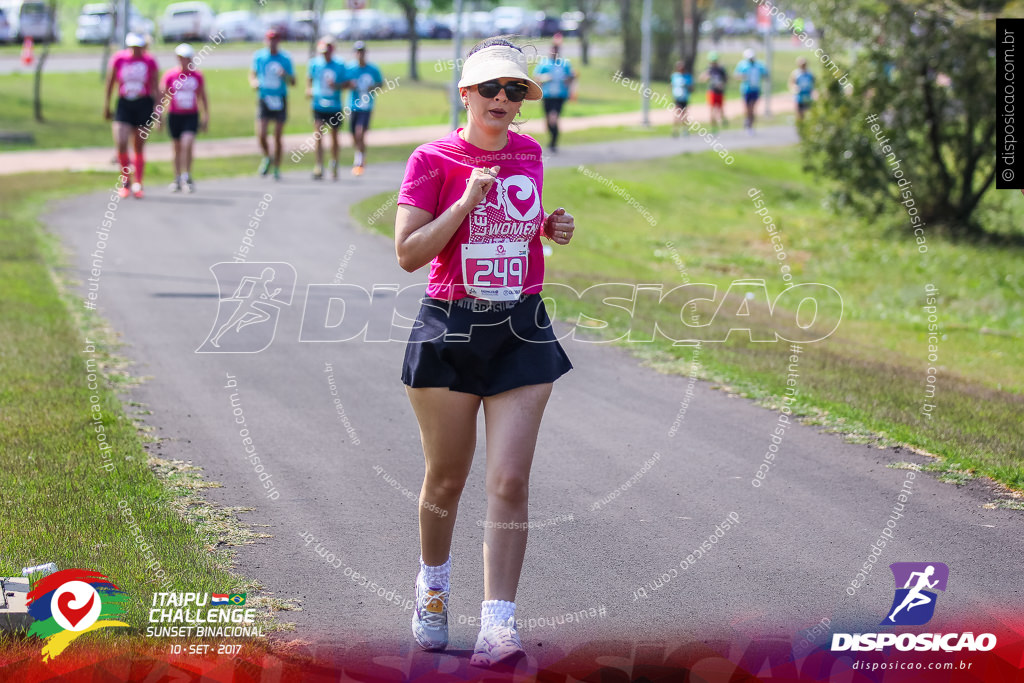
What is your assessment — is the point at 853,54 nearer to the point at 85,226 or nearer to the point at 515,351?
the point at 85,226

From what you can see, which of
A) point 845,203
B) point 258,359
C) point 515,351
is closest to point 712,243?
point 845,203

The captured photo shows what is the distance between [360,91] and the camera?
58.1 feet

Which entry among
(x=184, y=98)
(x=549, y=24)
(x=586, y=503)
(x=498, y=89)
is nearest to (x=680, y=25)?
(x=549, y=24)

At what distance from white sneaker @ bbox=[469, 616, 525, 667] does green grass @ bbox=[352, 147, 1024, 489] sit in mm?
3368

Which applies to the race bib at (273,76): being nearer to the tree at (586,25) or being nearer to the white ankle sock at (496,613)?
the white ankle sock at (496,613)

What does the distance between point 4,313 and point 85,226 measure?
486cm

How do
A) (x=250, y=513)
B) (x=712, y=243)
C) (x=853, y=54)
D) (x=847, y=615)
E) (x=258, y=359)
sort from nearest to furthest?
1. (x=847, y=615)
2. (x=250, y=513)
3. (x=258, y=359)
4. (x=712, y=243)
5. (x=853, y=54)

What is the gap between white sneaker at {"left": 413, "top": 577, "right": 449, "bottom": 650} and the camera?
420cm

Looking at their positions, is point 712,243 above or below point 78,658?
below

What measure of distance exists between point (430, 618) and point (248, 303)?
6.96m

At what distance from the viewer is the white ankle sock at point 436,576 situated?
425cm

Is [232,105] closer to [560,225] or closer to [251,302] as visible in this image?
[251,302]

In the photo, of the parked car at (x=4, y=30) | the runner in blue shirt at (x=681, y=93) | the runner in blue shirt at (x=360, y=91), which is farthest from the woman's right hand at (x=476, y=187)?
the parked car at (x=4, y=30)

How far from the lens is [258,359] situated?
859cm
